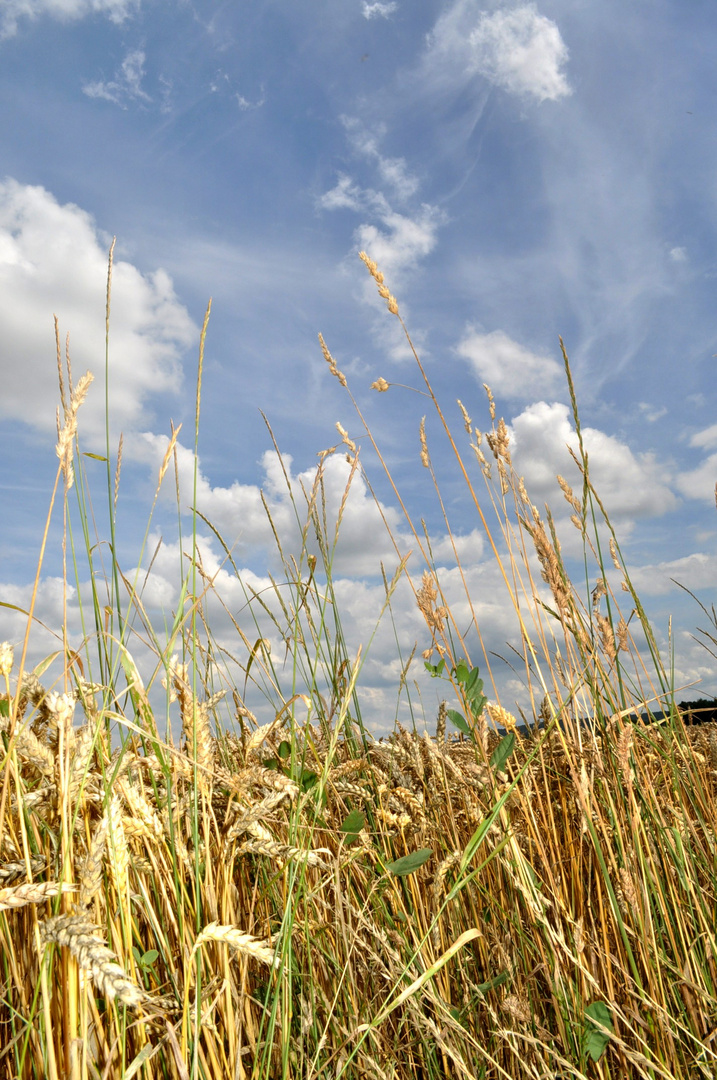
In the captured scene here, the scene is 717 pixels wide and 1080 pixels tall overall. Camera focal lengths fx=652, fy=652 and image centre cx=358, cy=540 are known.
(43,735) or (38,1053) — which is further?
(43,735)

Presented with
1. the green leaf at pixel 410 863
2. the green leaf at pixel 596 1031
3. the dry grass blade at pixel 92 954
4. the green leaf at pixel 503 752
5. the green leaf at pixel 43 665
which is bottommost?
the green leaf at pixel 596 1031

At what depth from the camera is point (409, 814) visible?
169 centimetres

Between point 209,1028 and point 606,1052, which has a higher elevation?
point 209,1028

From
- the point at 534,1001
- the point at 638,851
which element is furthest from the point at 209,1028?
the point at 638,851

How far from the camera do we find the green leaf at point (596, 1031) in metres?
1.23

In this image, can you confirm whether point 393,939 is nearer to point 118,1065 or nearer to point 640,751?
point 118,1065

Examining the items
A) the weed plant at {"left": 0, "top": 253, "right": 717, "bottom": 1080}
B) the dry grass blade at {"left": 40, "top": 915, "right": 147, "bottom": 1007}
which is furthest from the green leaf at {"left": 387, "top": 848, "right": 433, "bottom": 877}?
the dry grass blade at {"left": 40, "top": 915, "right": 147, "bottom": 1007}

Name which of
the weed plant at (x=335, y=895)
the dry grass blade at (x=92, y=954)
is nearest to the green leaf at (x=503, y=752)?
the weed plant at (x=335, y=895)

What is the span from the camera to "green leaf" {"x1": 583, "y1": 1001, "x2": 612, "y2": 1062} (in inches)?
48.3

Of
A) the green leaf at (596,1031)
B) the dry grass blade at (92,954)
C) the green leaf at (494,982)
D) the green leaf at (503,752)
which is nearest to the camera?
the dry grass blade at (92,954)

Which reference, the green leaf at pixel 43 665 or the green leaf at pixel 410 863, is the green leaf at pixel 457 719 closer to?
the green leaf at pixel 410 863

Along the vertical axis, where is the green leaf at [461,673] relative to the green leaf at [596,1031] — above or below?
above

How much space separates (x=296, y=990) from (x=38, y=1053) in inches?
21.3

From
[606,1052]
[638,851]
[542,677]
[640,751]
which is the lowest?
[606,1052]
